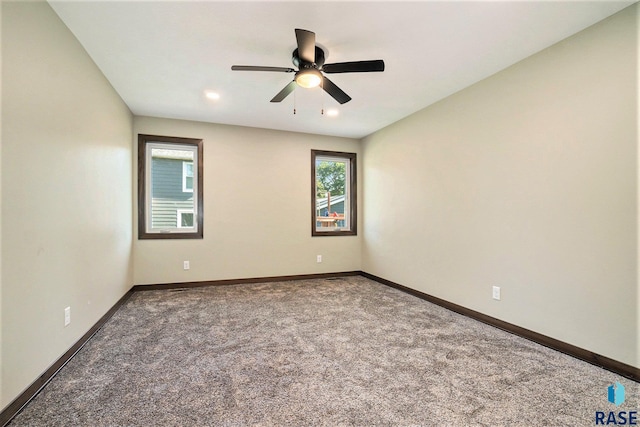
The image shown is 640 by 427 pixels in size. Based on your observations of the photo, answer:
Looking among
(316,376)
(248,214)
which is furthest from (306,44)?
(248,214)

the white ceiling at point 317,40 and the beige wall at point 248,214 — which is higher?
the white ceiling at point 317,40

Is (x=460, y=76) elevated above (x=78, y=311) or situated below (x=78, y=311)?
above

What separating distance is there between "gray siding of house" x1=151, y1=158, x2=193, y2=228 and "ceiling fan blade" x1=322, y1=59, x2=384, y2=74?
9.87 feet

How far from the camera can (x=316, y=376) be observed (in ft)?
6.23

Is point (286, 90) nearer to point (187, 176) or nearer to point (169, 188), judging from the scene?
point (187, 176)

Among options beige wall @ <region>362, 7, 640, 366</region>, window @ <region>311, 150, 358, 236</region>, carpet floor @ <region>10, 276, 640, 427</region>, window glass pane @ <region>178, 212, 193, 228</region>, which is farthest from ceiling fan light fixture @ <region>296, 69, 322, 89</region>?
window glass pane @ <region>178, 212, 193, 228</region>

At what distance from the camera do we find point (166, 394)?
170cm

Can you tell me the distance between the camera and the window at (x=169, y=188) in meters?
4.07

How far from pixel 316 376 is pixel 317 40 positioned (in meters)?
2.50

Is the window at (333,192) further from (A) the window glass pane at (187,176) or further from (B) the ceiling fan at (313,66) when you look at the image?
(B) the ceiling fan at (313,66)

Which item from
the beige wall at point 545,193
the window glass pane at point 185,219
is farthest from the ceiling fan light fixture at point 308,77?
the window glass pane at point 185,219

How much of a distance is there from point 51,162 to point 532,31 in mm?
3559

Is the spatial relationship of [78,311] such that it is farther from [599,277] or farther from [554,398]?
[599,277]

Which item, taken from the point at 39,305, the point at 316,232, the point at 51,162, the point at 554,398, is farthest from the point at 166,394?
the point at 316,232
